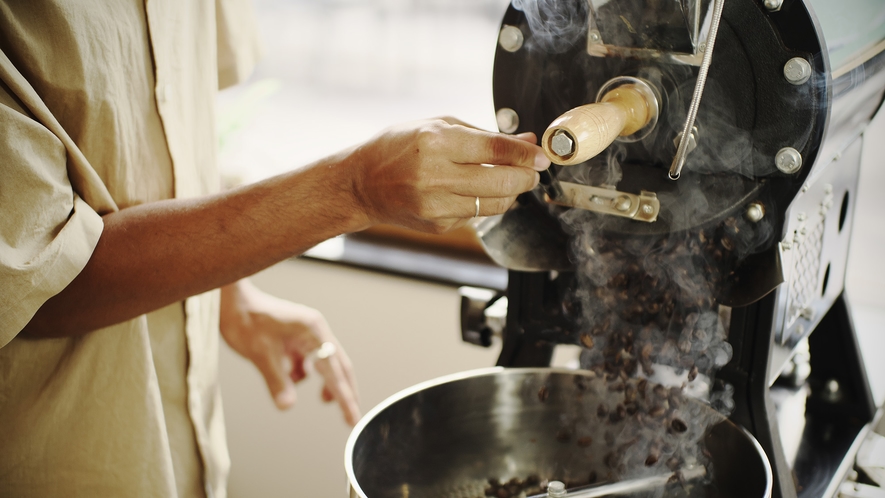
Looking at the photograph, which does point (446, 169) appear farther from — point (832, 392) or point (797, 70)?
point (832, 392)

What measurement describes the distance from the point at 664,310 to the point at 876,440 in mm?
483

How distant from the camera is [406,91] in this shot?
81.4 inches

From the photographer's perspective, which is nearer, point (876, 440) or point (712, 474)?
point (712, 474)

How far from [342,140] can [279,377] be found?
1111mm

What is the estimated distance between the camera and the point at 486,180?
0.74 m

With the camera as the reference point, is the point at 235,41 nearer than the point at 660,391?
No

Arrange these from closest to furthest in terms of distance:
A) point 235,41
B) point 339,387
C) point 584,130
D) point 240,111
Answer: point 584,130 < point 339,387 < point 235,41 < point 240,111

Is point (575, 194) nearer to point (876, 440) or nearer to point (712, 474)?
point (712, 474)

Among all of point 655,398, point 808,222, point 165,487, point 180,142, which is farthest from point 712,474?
point 180,142

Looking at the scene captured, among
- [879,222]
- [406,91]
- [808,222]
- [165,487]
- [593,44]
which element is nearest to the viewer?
[593,44]

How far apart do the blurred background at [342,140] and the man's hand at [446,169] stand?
3.74ft

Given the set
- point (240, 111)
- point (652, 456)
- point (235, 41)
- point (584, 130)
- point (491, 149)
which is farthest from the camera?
point (240, 111)

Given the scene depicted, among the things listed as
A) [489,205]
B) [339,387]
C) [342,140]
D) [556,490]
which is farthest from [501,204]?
[342,140]

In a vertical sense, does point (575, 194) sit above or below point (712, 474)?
above
